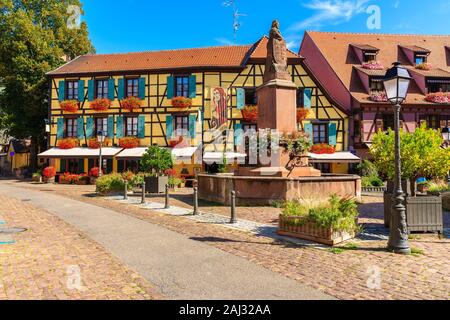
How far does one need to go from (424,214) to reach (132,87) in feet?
76.6

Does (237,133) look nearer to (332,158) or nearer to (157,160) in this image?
(332,158)

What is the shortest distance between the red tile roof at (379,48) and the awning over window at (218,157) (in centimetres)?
1065

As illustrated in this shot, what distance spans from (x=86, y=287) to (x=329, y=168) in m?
22.9

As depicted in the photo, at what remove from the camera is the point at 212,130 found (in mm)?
24875

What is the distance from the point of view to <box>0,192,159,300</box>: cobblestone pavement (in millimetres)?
4031

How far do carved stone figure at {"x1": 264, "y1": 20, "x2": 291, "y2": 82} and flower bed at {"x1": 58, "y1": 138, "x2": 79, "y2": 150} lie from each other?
18.8m

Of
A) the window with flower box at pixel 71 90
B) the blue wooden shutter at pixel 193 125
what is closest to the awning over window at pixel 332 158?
the blue wooden shutter at pixel 193 125

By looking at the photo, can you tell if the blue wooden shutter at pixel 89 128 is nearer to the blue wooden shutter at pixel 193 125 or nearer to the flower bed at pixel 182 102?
the flower bed at pixel 182 102

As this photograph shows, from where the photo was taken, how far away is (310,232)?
6.82 m

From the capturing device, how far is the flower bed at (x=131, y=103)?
25.5m

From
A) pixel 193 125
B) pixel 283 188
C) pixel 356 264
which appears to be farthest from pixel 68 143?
pixel 356 264
